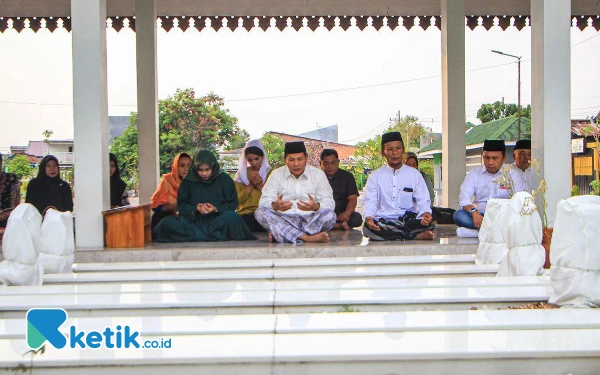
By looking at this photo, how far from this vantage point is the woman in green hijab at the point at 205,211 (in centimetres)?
623

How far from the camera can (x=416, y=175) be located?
6.31 meters

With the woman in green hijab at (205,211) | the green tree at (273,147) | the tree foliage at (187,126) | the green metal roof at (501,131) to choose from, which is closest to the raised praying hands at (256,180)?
the woman in green hijab at (205,211)

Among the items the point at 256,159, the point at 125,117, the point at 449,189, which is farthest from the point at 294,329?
the point at 125,117

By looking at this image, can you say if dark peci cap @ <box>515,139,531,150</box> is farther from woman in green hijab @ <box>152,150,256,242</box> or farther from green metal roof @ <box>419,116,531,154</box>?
green metal roof @ <box>419,116,531,154</box>

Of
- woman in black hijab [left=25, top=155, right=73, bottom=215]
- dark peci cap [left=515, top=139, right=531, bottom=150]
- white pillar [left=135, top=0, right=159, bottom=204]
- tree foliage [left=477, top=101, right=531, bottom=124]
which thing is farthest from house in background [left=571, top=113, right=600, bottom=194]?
tree foliage [left=477, top=101, right=531, bottom=124]

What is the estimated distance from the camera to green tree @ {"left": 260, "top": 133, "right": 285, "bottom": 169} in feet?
117

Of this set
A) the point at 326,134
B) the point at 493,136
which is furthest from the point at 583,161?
the point at 326,134

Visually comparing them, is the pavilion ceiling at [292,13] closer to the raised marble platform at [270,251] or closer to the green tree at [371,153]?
the raised marble platform at [270,251]

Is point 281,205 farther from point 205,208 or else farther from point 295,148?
point 205,208

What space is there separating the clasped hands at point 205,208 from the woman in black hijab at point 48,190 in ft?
7.70

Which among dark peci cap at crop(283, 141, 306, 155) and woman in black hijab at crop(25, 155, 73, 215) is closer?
dark peci cap at crop(283, 141, 306, 155)

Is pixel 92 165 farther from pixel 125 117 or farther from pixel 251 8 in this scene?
pixel 125 117

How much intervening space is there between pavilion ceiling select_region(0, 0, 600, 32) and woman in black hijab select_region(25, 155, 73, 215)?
2.40 metres

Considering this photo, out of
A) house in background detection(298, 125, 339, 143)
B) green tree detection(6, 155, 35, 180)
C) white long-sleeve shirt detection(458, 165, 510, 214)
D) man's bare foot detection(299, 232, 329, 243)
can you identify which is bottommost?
man's bare foot detection(299, 232, 329, 243)
